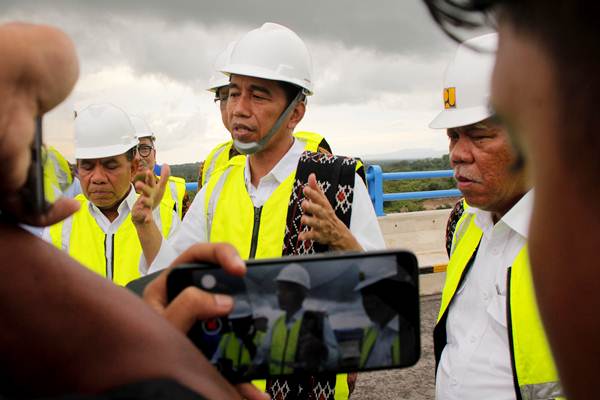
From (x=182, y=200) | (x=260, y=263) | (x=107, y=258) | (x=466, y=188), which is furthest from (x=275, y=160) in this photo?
(x=182, y=200)

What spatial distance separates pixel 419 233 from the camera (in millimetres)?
8523

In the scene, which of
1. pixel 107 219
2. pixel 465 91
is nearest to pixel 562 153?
pixel 465 91

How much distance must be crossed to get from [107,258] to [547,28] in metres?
3.27

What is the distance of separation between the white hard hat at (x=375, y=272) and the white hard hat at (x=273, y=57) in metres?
1.96

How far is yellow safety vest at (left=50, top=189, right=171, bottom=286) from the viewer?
3.43 metres

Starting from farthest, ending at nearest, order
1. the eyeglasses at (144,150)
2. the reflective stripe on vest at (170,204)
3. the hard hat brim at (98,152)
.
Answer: the eyeglasses at (144,150), the reflective stripe on vest at (170,204), the hard hat brim at (98,152)

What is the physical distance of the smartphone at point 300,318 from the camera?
1125 millimetres

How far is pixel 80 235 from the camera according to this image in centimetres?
354

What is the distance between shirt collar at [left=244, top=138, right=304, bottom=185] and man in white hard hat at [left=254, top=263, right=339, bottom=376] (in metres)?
1.74

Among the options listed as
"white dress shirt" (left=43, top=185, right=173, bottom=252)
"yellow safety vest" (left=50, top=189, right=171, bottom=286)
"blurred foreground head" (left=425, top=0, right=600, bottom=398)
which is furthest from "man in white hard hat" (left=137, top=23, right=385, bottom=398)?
"blurred foreground head" (left=425, top=0, right=600, bottom=398)

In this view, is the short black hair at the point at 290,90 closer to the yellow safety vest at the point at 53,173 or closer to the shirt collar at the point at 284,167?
the shirt collar at the point at 284,167

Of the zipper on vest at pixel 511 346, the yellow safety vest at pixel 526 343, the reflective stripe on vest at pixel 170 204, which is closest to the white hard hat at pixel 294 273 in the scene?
the yellow safety vest at pixel 526 343

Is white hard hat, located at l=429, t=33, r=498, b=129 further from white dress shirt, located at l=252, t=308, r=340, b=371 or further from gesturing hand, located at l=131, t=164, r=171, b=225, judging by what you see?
white dress shirt, located at l=252, t=308, r=340, b=371

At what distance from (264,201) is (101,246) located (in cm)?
125
